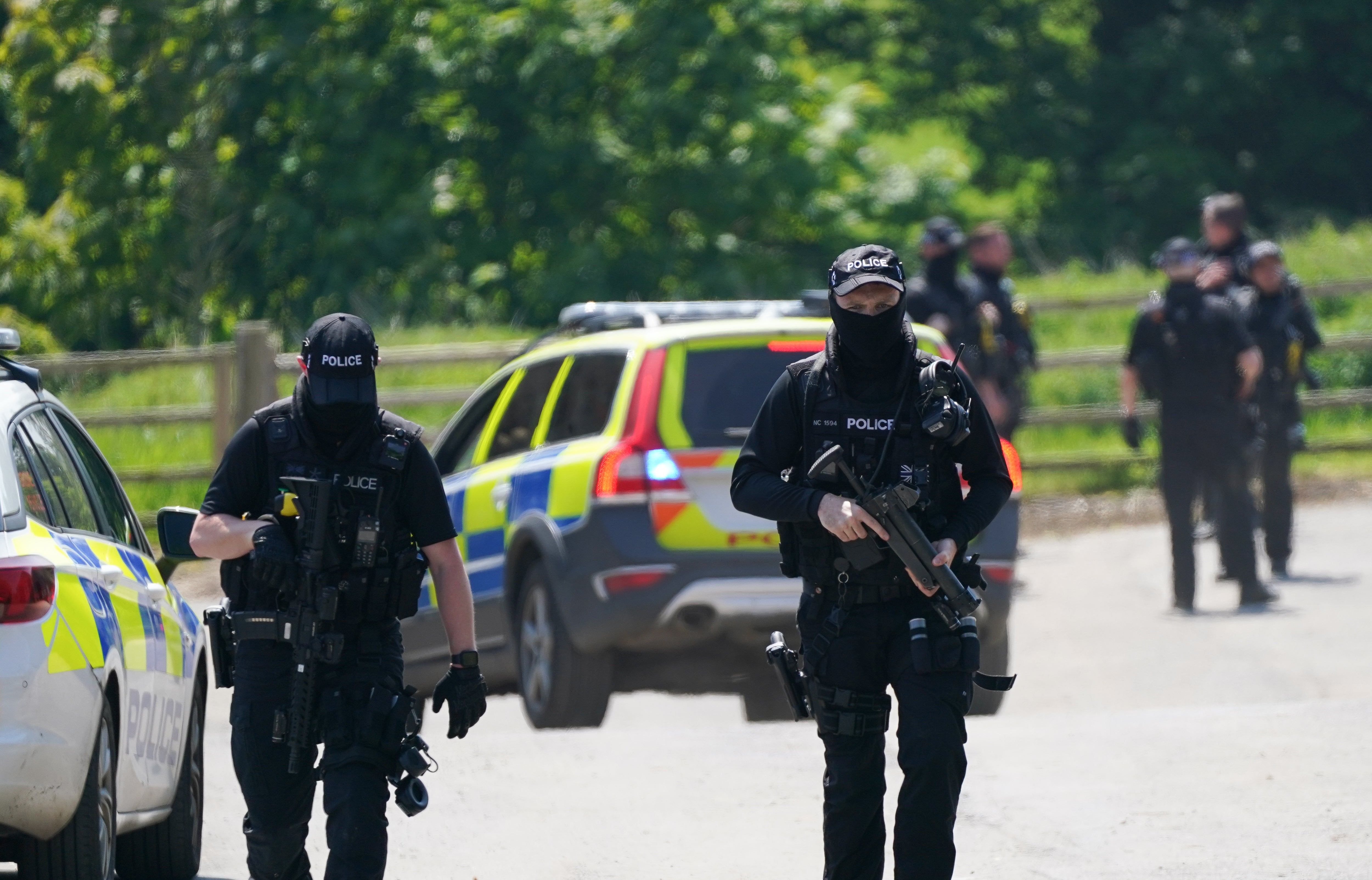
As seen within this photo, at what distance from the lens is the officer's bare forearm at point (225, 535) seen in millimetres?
5473

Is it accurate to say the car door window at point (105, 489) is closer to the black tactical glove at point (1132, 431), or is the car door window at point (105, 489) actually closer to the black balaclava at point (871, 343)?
the black balaclava at point (871, 343)

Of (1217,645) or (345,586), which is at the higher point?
(345,586)

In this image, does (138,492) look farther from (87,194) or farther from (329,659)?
(329,659)

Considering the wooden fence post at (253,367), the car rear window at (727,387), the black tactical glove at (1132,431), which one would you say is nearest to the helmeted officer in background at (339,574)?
the car rear window at (727,387)

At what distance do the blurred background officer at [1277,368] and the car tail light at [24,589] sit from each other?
9890mm

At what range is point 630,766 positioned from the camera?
321 inches

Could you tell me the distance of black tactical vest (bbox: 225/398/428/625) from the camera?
5.45 metres

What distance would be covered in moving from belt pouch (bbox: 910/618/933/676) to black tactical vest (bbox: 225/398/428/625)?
1201 mm

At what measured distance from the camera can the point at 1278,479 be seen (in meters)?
14.1

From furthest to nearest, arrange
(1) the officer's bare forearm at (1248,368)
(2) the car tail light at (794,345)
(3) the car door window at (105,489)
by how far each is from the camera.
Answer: (1) the officer's bare forearm at (1248,368)
(2) the car tail light at (794,345)
(3) the car door window at (105,489)

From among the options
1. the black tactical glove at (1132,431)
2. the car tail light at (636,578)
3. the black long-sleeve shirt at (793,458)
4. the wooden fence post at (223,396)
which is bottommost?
the wooden fence post at (223,396)

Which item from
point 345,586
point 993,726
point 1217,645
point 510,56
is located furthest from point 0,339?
point 510,56

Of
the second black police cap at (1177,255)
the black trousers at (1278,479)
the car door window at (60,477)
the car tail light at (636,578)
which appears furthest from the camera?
the black trousers at (1278,479)

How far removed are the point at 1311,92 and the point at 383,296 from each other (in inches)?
730
